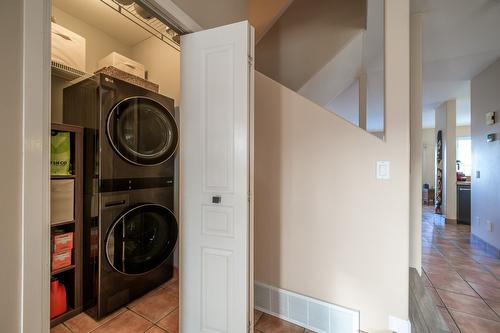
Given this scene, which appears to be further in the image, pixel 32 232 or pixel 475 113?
pixel 475 113

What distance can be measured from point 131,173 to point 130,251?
660 millimetres

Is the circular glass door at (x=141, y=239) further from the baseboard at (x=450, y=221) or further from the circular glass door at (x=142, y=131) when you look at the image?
the baseboard at (x=450, y=221)

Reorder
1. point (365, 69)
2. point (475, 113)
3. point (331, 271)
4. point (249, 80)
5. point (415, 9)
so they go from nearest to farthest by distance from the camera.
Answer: point (249, 80), point (331, 271), point (415, 9), point (365, 69), point (475, 113)

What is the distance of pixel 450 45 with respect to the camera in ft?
9.35

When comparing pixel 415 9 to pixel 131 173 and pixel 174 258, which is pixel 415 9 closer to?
pixel 131 173

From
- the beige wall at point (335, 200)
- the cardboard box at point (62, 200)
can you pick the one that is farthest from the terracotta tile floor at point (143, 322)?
the cardboard box at point (62, 200)

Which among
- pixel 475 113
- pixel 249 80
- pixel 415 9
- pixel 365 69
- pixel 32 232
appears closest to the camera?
pixel 32 232

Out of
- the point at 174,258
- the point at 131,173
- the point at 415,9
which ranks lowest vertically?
the point at 174,258

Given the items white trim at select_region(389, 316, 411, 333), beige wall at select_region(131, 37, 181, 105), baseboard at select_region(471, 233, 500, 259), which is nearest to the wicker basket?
beige wall at select_region(131, 37, 181, 105)

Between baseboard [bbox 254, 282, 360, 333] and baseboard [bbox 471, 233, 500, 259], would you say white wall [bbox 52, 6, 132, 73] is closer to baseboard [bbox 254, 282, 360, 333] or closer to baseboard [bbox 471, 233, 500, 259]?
baseboard [bbox 254, 282, 360, 333]

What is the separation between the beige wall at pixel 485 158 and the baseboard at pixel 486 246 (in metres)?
0.05

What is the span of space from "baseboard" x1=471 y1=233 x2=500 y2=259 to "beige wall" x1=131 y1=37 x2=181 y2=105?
4.48m

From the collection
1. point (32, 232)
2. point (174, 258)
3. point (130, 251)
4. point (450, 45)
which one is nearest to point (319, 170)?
point (32, 232)

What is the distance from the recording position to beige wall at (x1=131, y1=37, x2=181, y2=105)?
7.90 ft
